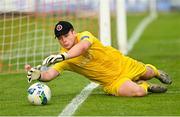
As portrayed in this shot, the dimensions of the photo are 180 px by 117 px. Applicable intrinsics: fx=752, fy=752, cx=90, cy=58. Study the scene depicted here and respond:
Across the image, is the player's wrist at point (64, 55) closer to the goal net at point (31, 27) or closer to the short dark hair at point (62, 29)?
the short dark hair at point (62, 29)

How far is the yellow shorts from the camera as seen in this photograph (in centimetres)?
1077

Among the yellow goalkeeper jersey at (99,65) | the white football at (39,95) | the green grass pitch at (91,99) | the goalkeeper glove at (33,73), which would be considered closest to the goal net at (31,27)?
the green grass pitch at (91,99)

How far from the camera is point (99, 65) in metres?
10.8

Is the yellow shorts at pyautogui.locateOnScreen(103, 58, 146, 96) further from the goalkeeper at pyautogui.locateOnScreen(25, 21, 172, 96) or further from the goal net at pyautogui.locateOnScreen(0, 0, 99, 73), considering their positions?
the goal net at pyautogui.locateOnScreen(0, 0, 99, 73)

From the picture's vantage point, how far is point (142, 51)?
60.0ft

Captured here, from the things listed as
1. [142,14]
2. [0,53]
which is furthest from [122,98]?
[142,14]

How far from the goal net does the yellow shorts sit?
3.86m

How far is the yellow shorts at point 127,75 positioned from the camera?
1077cm

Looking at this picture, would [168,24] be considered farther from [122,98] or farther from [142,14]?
[122,98]

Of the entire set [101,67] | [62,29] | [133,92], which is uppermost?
[62,29]

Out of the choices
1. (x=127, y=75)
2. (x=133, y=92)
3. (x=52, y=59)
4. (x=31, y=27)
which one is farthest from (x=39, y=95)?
(x=31, y=27)

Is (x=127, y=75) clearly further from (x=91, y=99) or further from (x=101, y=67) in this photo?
(x=91, y=99)

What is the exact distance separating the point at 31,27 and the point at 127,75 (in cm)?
557

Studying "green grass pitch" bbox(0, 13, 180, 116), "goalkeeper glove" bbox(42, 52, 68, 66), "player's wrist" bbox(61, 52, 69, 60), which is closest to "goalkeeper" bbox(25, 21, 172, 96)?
"green grass pitch" bbox(0, 13, 180, 116)
